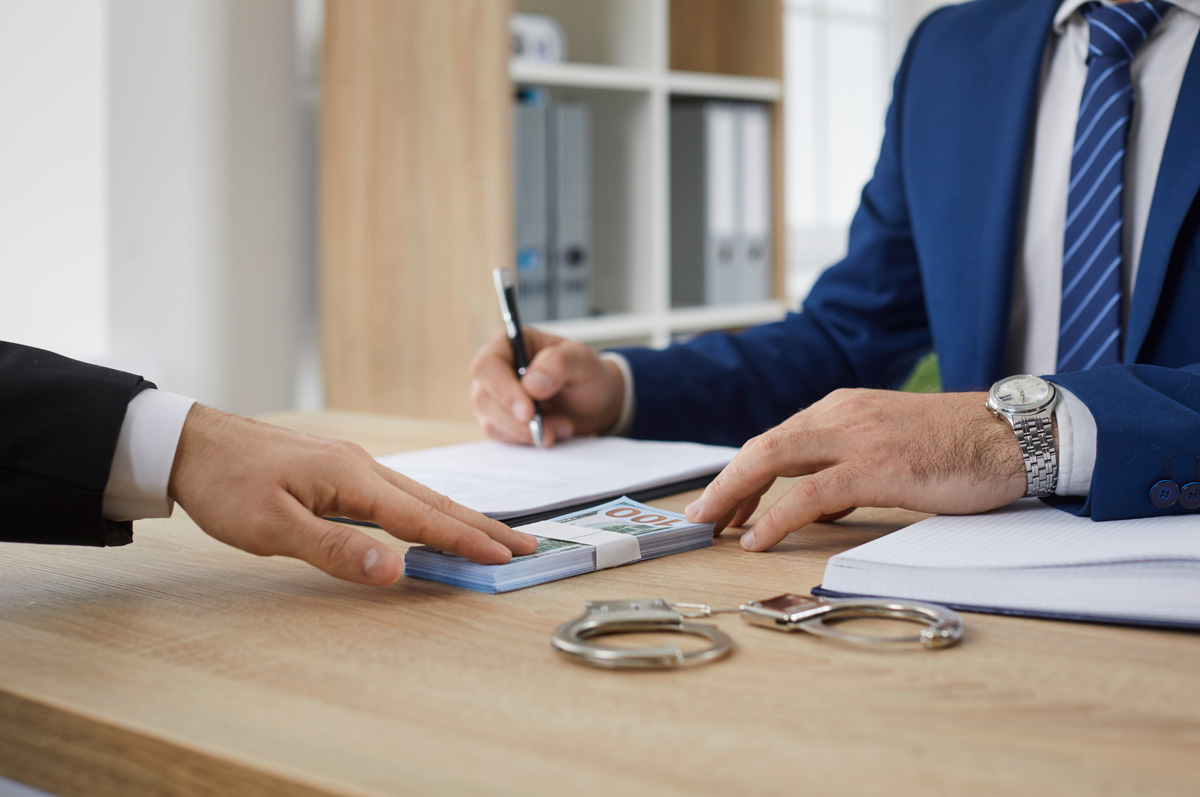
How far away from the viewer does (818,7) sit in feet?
12.8

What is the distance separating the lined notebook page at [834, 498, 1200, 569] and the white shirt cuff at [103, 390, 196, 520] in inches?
16.9

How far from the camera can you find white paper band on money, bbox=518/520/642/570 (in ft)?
2.49

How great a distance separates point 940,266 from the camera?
1.49 meters

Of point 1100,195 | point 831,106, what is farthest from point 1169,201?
point 831,106

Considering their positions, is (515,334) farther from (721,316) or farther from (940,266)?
(721,316)

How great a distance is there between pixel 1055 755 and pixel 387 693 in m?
0.29

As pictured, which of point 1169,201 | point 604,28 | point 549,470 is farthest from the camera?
point 604,28

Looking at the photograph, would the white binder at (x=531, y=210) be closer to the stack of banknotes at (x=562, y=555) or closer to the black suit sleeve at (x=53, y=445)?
the stack of banknotes at (x=562, y=555)

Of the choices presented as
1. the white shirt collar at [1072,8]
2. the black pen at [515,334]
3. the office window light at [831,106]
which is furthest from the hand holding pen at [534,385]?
the office window light at [831,106]

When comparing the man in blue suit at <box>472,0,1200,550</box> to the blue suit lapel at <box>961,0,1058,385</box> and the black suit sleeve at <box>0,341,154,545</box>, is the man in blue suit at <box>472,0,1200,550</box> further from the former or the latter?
the black suit sleeve at <box>0,341,154,545</box>

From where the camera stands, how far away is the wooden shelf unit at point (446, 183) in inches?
79.9

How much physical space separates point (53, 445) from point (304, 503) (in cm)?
16

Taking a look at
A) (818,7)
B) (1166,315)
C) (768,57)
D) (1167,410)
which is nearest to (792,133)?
(818,7)

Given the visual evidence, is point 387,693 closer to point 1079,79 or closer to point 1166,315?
point 1166,315
